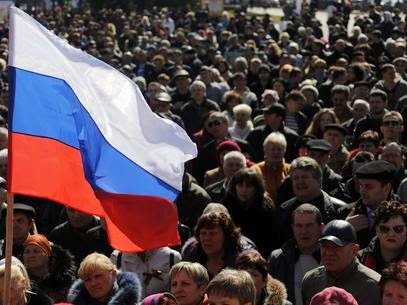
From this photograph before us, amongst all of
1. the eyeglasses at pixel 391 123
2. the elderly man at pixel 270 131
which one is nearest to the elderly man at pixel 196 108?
the elderly man at pixel 270 131

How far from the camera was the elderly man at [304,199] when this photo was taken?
28.3 feet

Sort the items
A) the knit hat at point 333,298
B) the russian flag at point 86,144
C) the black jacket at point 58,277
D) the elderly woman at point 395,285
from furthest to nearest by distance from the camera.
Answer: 1. the black jacket at point 58,277
2. the elderly woman at point 395,285
3. the russian flag at point 86,144
4. the knit hat at point 333,298

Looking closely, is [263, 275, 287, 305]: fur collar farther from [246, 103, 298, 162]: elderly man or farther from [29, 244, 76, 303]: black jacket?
[246, 103, 298, 162]: elderly man

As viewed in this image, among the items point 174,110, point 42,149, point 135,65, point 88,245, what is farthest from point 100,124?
point 135,65

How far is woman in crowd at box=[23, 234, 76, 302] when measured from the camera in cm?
766

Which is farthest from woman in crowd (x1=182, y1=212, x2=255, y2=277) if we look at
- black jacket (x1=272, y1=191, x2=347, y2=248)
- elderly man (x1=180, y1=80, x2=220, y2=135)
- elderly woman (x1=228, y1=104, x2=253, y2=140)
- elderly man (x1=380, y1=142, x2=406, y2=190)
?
elderly man (x1=180, y1=80, x2=220, y2=135)

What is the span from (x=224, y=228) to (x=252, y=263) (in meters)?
0.83

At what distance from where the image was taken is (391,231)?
23.6 feet

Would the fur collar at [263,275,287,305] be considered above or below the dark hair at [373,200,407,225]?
below

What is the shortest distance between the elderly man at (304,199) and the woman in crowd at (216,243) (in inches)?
36.4

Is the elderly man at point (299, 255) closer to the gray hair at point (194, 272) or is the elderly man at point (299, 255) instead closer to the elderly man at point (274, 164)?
the gray hair at point (194, 272)

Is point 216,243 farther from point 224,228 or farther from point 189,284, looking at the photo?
point 189,284

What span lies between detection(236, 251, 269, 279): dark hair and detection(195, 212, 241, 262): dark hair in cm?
71

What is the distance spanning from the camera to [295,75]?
1711cm
